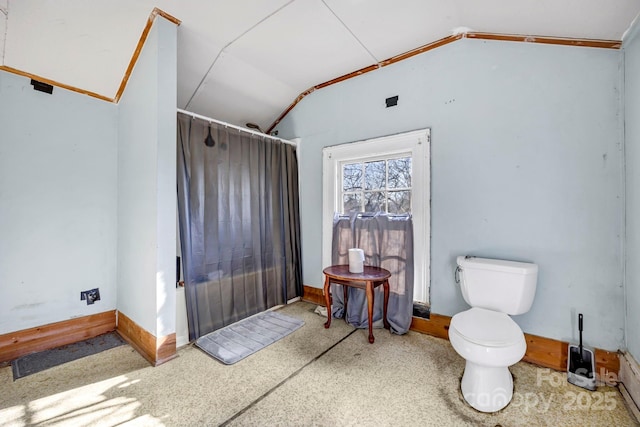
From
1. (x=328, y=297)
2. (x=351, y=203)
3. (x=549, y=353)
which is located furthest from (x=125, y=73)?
(x=549, y=353)

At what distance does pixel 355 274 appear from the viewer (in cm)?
217

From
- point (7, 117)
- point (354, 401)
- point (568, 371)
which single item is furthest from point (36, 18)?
point (568, 371)

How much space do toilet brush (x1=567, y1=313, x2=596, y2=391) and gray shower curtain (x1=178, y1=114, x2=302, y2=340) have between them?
223cm

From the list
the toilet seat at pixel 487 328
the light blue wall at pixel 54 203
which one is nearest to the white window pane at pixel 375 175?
the toilet seat at pixel 487 328

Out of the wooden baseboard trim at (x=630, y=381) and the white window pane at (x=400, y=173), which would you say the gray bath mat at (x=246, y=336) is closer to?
the white window pane at (x=400, y=173)

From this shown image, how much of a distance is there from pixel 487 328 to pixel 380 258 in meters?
1.03

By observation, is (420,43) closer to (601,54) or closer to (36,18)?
(601,54)

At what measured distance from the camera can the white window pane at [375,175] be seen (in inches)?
97.9

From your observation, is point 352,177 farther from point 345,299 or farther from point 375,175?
point 345,299

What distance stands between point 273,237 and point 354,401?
1.65 metres

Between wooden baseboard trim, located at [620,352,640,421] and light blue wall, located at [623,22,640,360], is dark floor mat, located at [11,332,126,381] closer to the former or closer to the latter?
wooden baseboard trim, located at [620,352,640,421]

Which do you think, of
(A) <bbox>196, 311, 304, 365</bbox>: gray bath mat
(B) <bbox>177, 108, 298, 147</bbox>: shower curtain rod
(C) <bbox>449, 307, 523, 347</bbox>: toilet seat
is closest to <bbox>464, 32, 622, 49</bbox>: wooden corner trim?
(C) <bbox>449, 307, 523, 347</bbox>: toilet seat

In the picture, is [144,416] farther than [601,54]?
No

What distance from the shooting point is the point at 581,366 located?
160 centimetres
